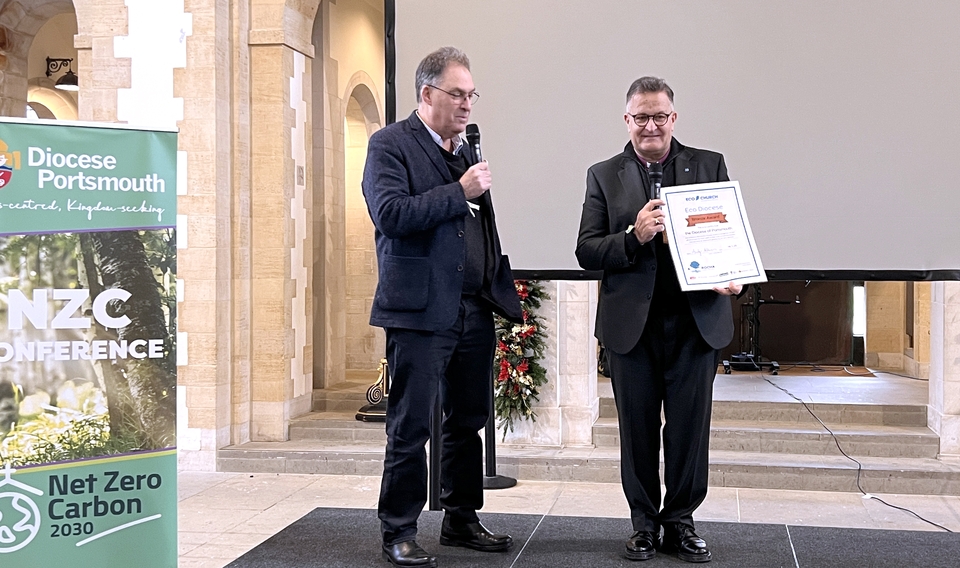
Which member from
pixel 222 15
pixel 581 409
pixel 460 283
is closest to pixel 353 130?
pixel 222 15

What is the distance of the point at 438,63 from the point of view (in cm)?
317

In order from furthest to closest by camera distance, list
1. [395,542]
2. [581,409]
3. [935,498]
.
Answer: [581,409] → [935,498] → [395,542]

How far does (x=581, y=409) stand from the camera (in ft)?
19.9

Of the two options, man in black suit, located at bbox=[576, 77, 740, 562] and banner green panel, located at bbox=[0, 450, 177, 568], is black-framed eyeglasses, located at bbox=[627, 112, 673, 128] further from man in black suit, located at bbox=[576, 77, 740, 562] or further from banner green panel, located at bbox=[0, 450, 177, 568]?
banner green panel, located at bbox=[0, 450, 177, 568]

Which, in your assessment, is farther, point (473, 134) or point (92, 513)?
point (473, 134)

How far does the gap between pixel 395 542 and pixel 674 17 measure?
2.74 meters

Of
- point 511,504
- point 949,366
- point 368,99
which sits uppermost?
point 368,99

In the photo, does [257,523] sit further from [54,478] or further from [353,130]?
[353,130]

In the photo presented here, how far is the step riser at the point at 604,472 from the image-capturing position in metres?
5.38

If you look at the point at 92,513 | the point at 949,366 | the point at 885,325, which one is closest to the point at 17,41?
the point at 92,513

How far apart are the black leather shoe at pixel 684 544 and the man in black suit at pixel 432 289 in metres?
0.55

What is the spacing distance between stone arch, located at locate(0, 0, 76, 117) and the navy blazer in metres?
5.72

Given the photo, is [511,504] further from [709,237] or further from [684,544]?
[709,237]

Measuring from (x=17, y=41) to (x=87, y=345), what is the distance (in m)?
6.13
